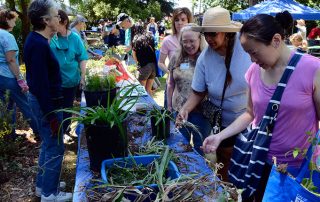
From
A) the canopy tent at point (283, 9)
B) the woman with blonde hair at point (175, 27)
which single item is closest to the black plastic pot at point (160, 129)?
the woman with blonde hair at point (175, 27)

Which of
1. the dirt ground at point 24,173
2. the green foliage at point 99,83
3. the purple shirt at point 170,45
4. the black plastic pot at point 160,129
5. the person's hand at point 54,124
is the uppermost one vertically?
the purple shirt at point 170,45

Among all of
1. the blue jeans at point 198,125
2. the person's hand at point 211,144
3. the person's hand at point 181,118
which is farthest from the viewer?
the blue jeans at point 198,125

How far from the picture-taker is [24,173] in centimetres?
351

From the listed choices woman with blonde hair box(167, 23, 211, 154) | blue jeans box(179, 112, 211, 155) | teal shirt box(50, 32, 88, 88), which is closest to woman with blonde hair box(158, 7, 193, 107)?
woman with blonde hair box(167, 23, 211, 154)

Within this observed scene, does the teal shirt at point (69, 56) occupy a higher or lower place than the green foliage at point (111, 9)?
lower

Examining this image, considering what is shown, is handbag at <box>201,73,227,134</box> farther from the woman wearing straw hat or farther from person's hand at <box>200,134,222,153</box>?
person's hand at <box>200,134,222,153</box>

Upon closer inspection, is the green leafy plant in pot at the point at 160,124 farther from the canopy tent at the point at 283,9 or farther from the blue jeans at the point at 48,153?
the canopy tent at the point at 283,9

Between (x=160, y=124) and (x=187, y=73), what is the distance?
0.92 metres

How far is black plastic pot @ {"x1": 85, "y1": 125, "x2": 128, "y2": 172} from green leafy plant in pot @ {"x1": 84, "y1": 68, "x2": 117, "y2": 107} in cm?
89

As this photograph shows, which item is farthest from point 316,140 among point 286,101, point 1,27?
point 1,27

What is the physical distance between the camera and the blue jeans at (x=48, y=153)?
2572 mm

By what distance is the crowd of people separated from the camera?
1.61 metres

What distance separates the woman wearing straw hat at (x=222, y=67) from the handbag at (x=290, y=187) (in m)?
0.90

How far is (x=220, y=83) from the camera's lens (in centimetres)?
230
